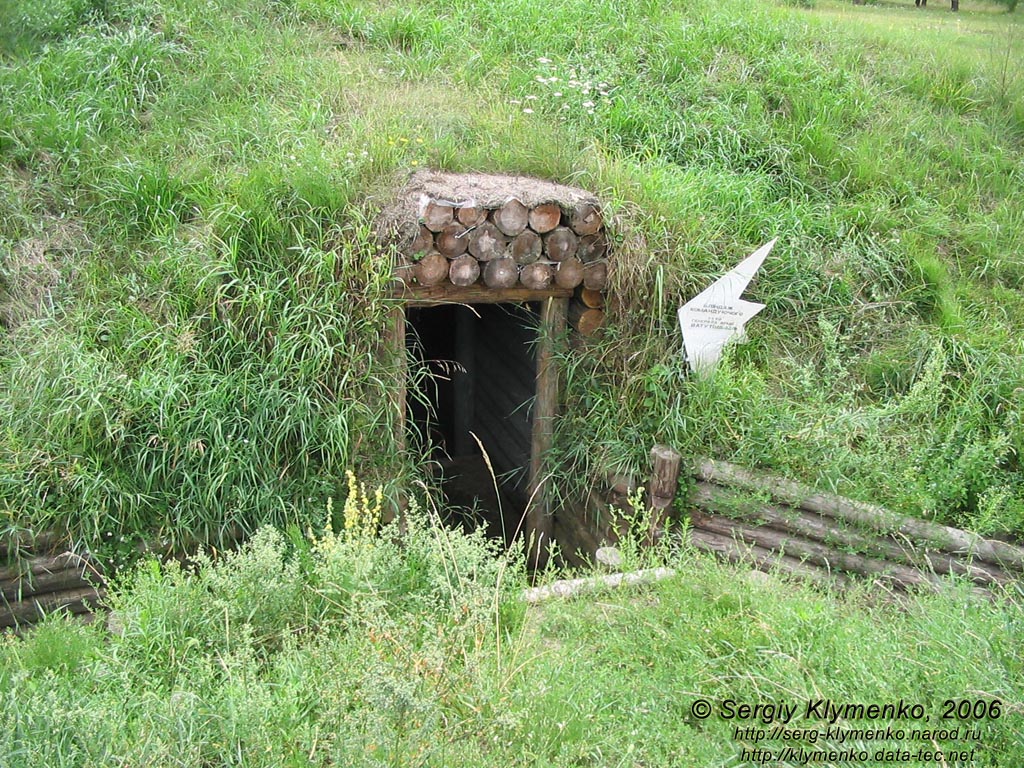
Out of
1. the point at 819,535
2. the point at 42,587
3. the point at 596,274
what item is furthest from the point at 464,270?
the point at 42,587

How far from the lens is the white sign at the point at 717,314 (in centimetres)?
523

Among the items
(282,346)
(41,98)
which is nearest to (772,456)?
(282,346)

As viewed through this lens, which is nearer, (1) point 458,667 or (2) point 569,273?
(1) point 458,667

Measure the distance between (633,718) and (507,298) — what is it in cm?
305

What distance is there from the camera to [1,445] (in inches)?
174

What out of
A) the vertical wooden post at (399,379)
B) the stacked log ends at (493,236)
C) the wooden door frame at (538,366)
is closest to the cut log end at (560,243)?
the stacked log ends at (493,236)

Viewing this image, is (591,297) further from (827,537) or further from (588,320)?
(827,537)

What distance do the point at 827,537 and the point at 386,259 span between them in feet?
9.97

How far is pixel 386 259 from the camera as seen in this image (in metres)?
4.84

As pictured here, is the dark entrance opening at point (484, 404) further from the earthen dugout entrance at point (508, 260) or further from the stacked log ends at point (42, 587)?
the stacked log ends at point (42, 587)

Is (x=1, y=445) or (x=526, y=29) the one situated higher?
(x=526, y=29)

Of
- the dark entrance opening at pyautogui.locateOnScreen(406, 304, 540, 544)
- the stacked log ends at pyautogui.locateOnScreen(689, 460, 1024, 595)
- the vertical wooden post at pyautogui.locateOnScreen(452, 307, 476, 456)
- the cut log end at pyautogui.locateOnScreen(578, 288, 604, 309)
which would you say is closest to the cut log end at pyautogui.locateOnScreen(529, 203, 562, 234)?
the cut log end at pyautogui.locateOnScreen(578, 288, 604, 309)

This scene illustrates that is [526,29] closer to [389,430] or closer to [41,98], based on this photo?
[41,98]

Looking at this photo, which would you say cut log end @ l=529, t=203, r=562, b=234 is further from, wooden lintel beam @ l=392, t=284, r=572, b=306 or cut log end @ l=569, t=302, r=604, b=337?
cut log end @ l=569, t=302, r=604, b=337
